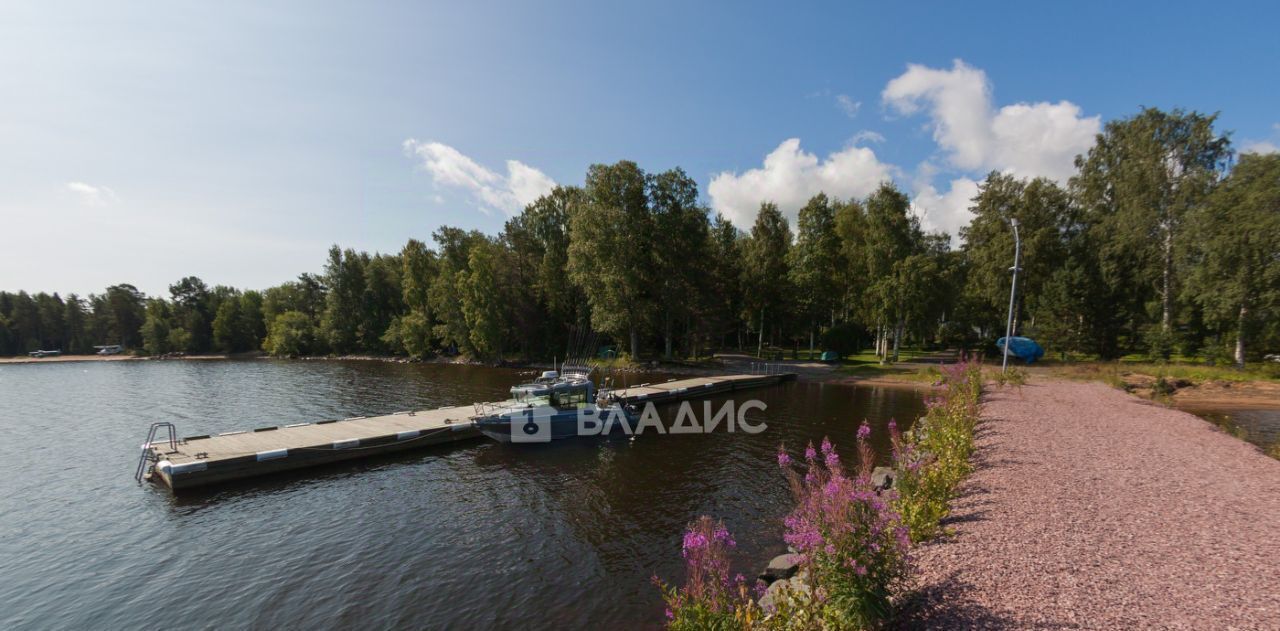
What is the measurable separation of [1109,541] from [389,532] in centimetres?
1567

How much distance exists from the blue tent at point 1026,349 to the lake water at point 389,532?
29.8m

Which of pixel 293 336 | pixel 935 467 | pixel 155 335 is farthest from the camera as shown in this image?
pixel 155 335

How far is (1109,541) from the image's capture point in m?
7.95

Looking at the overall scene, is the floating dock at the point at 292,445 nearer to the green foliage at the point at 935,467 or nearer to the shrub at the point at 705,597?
the green foliage at the point at 935,467

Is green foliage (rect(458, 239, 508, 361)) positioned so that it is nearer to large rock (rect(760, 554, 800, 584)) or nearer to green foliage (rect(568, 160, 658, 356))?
green foliage (rect(568, 160, 658, 356))

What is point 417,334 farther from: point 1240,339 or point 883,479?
point 1240,339

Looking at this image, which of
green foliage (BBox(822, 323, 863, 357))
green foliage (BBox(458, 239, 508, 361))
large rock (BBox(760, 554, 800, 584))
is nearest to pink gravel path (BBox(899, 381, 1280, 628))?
large rock (BBox(760, 554, 800, 584))

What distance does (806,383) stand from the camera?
41594 millimetres

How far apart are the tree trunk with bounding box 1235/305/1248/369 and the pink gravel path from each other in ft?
94.5

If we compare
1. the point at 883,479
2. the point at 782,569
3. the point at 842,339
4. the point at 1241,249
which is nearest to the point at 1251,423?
the point at 1241,249

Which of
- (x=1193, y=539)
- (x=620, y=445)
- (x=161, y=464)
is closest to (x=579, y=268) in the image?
(x=620, y=445)

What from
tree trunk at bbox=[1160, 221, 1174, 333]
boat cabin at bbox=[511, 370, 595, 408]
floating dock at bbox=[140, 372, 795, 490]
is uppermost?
tree trunk at bbox=[1160, 221, 1174, 333]

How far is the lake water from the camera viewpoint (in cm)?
1004

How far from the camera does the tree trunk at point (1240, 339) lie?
32.8 metres
